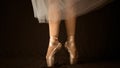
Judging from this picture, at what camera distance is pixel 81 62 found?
123 cm

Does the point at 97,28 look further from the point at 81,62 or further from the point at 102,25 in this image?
the point at 81,62

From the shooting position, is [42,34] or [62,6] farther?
[42,34]

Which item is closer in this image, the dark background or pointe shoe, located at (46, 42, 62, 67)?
pointe shoe, located at (46, 42, 62, 67)

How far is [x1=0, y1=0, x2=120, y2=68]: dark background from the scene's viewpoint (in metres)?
1.39

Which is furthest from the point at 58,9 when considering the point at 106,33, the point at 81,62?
the point at 106,33

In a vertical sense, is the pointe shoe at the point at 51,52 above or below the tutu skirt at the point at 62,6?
below

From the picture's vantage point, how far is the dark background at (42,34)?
54.8 inches

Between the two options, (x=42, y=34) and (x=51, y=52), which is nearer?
(x=51, y=52)

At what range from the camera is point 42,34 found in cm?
142

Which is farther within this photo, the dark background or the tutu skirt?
the dark background

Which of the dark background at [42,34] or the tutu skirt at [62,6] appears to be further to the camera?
the dark background at [42,34]

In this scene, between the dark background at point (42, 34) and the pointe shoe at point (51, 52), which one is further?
the dark background at point (42, 34)

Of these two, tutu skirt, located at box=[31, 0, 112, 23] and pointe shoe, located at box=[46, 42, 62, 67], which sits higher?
tutu skirt, located at box=[31, 0, 112, 23]

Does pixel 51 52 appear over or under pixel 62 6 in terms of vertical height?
under
